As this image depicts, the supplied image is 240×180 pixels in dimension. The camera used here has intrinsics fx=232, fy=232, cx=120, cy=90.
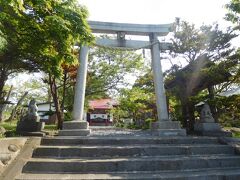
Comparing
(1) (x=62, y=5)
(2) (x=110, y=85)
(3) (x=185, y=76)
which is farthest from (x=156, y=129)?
(2) (x=110, y=85)

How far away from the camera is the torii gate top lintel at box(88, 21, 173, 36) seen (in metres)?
11.3

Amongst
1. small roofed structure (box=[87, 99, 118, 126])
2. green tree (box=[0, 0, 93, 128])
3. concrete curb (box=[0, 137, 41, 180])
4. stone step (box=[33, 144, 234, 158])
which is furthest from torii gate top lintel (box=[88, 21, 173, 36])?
small roofed structure (box=[87, 99, 118, 126])

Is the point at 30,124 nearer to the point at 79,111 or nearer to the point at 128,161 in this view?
the point at 79,111

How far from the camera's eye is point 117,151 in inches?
263

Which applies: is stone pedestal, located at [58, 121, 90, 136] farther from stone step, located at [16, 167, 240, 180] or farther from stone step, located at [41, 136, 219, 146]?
stone step, located at [16, 167, 240, 180]

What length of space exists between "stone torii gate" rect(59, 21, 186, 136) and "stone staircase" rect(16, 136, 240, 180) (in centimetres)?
240

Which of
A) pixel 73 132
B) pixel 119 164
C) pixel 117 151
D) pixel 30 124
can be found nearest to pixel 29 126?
pixel 30 124

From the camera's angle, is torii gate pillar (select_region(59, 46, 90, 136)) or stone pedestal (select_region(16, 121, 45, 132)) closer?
stone pedestal (select_region(16, 121, 45, 132))

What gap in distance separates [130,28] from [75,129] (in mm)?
5697

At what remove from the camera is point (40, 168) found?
18.6ft

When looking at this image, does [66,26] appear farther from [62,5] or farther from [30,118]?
[30,118]

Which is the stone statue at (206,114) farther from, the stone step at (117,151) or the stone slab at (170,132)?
the stone step at (117,151)

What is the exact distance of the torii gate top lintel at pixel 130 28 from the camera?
11.3m

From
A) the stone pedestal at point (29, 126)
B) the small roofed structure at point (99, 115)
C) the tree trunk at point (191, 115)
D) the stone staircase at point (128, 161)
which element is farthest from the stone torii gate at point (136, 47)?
the small roofed structure at point (99, 115)
